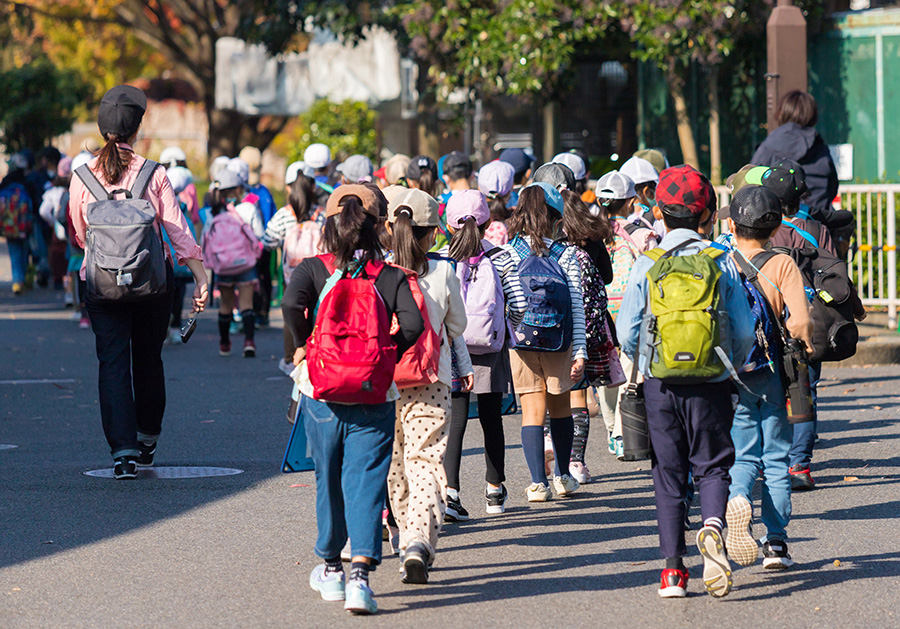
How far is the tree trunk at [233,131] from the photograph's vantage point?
33.8 m

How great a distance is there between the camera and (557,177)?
25.4ft

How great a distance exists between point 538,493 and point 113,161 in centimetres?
286

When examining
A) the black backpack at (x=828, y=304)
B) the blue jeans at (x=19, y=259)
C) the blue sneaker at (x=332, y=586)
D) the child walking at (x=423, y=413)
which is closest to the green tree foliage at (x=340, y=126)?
the blue jeans at (x=19, y=259)

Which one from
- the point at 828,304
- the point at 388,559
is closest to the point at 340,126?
the point at 828,304

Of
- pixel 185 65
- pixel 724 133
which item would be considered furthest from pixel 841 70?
pixel 185 65

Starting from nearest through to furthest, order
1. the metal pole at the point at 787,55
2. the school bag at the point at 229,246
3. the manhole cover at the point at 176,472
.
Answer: the manhole cover at the point at 176,472
the metal pole at the point at 787,55
the school bag at the point at 229,246

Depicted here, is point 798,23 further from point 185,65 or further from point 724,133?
point 185,65

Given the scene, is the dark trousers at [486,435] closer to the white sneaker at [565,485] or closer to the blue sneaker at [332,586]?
the white sneaker at [565,485]

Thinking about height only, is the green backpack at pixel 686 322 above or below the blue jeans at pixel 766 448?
above

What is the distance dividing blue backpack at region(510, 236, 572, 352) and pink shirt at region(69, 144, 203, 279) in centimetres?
194

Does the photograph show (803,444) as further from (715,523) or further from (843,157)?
(843,157)

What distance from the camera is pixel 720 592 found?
16.9 feet

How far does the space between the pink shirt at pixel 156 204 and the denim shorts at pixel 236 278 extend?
17.6 feet

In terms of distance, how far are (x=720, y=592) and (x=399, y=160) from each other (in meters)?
6.52
